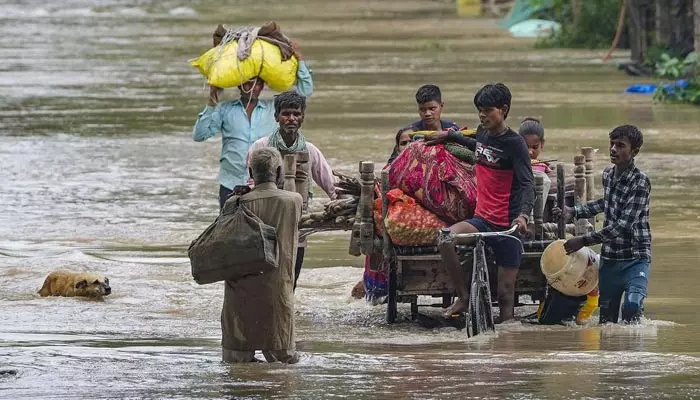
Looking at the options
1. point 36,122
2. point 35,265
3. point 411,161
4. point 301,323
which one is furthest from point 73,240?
point 36,122

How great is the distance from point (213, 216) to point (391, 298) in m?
5.68

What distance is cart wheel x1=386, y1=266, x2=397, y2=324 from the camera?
9336 millimetres

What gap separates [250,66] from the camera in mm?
10695

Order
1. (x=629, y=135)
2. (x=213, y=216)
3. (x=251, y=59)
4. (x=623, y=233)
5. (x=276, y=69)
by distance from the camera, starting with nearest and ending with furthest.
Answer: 1. (x=629, y=135)
2. (x=623, y=233)
3. (x=251, y=59)
4. (x=276, y=69)
5. (x=213, y=216)

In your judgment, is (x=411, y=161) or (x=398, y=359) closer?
(x=398, y=359)

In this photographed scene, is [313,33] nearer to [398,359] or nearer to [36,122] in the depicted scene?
[36,122]

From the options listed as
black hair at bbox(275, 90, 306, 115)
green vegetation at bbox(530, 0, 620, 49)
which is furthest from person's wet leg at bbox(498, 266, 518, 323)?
green vegetation at bbox(530, 0, 620, 49)

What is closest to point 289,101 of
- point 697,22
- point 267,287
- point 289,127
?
point 289,127

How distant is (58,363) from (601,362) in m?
2.75

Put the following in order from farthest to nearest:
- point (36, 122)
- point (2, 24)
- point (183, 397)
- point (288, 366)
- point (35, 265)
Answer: point (2, 24) < point (36, 122) < point (35, 265) < point (288, 366) < point (183, 397)

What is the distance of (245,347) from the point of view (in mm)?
7863

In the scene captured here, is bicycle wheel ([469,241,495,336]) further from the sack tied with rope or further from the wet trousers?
the sack tied with rope

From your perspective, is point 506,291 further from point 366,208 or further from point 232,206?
point 232,206

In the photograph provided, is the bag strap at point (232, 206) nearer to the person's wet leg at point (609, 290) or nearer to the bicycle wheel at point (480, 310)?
the bicycle wheel at point (480, 310)
